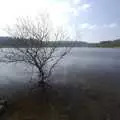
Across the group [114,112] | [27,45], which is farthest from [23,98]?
[114,112]

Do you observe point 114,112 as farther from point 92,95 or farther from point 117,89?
point 117,89

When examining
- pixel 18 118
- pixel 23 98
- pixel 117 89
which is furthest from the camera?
pixel 117 89

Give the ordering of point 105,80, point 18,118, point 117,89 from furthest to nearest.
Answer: point 105,80 → point 117,89 → point 18,118

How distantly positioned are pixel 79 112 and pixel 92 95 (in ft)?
14.9

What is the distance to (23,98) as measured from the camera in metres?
17.8

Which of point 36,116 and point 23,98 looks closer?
point 36,116

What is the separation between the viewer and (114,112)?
14.2m

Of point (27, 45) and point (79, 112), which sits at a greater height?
point (27, 45)

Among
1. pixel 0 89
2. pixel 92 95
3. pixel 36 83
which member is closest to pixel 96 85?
pixel 92 95

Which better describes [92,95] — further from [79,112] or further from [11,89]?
[11,89]

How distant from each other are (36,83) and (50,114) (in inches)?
376

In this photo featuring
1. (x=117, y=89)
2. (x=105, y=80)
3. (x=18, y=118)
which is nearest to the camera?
(x=18, y=118)

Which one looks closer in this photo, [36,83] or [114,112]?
[114,112]

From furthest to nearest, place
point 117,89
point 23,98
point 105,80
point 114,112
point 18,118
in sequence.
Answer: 1. point 105,80
2. point 117,89
3. point 23,98
4. point 114,112
5. point 18,118
